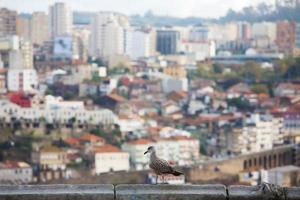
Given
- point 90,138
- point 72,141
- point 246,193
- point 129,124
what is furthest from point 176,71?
point 246,193

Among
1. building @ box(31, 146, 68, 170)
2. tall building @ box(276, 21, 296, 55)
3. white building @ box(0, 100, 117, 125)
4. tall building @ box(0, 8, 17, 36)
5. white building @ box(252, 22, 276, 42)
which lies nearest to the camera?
building @ box(31, 146, 68, 170)

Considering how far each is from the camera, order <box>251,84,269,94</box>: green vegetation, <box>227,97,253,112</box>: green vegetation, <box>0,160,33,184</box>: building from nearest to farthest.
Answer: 1. <box>0,160,33,184</box>: building
2. <box>227,97,253,112</box>: green vegetation
3. <box>251,84,269,94</box>: green vegetation

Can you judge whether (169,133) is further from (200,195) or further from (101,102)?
(200,195)

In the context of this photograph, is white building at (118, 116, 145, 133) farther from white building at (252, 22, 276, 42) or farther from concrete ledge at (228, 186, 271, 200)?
concrete ledge at (228, 186, 271, 200)

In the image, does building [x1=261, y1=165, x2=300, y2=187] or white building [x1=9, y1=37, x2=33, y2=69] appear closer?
building [x1=261, y1=165, x2=300, y2=187]

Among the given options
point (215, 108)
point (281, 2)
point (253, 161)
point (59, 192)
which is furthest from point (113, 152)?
point (281, 2)

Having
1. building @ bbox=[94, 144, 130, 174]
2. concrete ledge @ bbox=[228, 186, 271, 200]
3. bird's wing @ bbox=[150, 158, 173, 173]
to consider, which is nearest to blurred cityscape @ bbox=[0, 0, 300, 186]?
building @ bbox=[94, 144, 130, 174]
